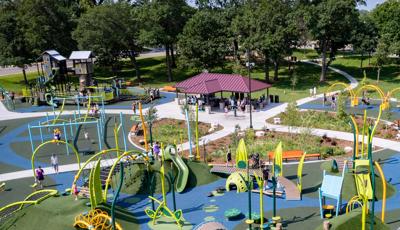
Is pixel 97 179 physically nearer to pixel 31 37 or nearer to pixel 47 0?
pixel 31 37

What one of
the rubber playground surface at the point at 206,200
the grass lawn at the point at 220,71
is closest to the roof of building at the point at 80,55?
the grass lawn at the point at 220,71

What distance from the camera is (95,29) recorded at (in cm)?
6144

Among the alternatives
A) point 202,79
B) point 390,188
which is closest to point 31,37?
point 202,79

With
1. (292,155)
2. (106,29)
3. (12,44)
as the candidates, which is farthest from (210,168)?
(12,44)

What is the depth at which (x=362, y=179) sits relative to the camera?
64.1ft

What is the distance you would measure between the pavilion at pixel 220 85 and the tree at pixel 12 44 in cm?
3041

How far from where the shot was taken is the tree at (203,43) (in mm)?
57141

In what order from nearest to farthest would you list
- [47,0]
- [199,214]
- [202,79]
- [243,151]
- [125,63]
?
[199,214] → [243,151] → [202,79] → [47,0] → [125,63]

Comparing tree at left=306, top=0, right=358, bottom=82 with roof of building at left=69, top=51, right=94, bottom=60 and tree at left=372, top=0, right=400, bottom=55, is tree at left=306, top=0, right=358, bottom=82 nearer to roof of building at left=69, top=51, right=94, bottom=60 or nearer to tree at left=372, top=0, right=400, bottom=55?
tree at left=372, top=0, right=400, bottom=55

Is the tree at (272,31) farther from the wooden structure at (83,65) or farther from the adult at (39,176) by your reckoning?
the adult at (39,176)

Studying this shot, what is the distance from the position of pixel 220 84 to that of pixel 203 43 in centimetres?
1433

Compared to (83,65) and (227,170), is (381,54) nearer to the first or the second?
(227,170)

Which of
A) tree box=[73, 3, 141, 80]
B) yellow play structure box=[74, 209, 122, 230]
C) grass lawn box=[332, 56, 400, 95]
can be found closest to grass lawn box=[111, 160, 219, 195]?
yellow play structure box=[74, 209, 122, 230]

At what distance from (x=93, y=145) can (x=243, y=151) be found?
1510 centimetres
